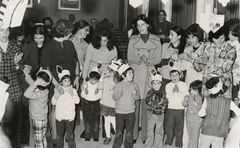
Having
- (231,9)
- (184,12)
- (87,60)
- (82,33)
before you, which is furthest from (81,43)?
(231,9)

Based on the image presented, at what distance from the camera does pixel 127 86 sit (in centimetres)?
329

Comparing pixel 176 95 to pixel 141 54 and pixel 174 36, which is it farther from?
pixel 174 36

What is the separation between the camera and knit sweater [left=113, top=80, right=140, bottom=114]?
3.26 metres

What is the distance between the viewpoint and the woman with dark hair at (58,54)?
334cm

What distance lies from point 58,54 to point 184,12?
1820 mm

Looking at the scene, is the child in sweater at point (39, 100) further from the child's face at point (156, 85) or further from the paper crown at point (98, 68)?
the child's face at point (156, 85)

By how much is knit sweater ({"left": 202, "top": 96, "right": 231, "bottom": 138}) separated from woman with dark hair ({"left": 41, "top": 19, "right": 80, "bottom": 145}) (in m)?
1.19

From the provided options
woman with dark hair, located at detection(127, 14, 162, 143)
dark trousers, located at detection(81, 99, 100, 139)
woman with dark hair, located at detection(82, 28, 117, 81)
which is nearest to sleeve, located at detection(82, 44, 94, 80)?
woman with dark hair, located at detection(82, 28, 117, 81)

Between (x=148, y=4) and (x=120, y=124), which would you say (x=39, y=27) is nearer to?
(x=120, y=124)

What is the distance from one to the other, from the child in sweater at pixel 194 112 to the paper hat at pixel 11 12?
1.45 meters

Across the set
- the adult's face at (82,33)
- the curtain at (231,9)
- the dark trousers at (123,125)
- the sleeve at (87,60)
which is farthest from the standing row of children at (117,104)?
the curtain at (231,9)

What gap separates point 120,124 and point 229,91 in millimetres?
932

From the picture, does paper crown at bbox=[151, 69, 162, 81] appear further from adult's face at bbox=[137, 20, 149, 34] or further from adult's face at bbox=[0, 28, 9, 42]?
adult's face at bbox=[0, 28, 9, 42]

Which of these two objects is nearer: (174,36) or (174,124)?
(174,124)
